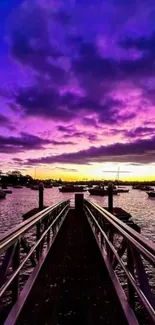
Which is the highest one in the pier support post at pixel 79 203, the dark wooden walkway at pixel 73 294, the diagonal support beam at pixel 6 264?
the diagonal support beam at pixel 6 264

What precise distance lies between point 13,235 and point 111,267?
3.12m

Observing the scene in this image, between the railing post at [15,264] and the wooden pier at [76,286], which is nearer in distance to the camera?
the wooden pier at [76,286]

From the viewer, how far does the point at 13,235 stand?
13.0 ft

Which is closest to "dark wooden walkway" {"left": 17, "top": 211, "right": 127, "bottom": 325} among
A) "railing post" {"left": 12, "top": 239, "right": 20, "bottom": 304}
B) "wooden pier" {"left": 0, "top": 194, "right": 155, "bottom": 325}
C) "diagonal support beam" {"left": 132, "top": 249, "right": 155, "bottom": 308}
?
"wooden pier" {"left": 0, "top": 194, "right": 155, "bottom": 325}

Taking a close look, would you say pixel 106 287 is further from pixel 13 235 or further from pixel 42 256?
pixel 13 235

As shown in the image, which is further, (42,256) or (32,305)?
(42,256)

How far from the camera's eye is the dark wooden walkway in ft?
14.7

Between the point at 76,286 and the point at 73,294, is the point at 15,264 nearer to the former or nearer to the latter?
the point at 73,294

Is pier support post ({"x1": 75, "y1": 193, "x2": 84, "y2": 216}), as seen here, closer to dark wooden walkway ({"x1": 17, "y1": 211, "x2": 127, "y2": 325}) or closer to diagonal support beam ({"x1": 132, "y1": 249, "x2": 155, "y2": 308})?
dark wooden walkway ({"x1": 17, "y1": 211, "x2": 127, "y2": 325})

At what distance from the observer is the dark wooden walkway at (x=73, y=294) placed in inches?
176

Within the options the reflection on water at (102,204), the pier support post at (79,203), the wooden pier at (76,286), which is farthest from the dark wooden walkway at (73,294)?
the pier support post at (79,203)

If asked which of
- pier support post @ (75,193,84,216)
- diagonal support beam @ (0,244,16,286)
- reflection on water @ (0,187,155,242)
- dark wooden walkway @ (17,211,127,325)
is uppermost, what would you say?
diagonal support beam @ (0,244,16,286)

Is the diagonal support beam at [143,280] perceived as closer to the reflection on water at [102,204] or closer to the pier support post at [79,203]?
the reflection on water at [102,204]

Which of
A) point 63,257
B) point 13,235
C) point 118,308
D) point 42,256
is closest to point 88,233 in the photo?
→ point 63,257
